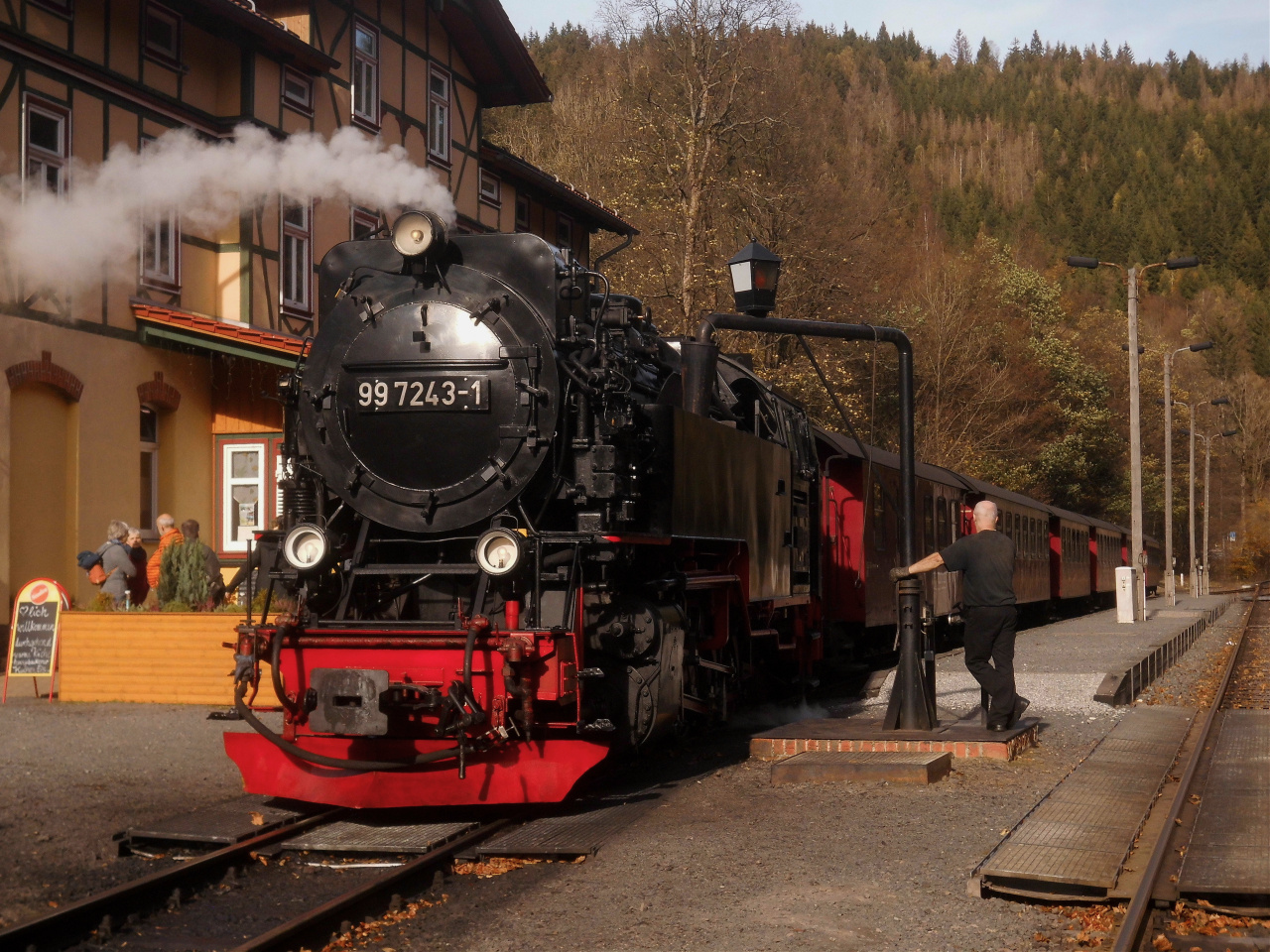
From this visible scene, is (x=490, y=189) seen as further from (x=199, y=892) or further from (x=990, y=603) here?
(x=199, y=892)

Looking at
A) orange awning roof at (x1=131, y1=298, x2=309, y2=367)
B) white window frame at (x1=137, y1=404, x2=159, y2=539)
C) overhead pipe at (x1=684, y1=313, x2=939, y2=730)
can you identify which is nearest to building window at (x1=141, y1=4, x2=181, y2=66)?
orange awning roof at (x1=131, y1=298, x2=309, y2=367)

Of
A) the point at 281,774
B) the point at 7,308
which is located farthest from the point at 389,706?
the point at 7,308

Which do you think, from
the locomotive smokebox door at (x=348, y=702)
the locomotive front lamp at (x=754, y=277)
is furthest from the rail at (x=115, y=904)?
the locomotive front lamp at (x=754, y=277)

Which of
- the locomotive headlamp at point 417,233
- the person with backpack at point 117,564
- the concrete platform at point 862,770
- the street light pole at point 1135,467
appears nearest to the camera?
the locomotive headlamp at point 417,233

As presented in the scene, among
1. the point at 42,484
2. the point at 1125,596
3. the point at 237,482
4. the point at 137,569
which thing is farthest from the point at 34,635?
the point at 1125,596

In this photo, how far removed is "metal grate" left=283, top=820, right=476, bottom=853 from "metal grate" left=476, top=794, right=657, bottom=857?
28cm

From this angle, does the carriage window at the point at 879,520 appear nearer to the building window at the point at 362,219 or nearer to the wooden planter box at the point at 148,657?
the wooden planter box at the point at 148,657

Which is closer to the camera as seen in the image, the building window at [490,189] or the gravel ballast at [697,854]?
the gravel ballast at [697,854]

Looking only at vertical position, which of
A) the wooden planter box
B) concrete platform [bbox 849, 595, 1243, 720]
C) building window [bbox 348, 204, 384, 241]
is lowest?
concrete platform [bbox 849, 595, 1243, 720]

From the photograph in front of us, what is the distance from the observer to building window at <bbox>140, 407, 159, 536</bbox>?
1675 cm

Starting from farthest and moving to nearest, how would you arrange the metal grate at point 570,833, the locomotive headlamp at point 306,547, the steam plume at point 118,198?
the steam plume at point 118,198, the locomotive headlamp at point 306,547, the metal grate at point 570,833

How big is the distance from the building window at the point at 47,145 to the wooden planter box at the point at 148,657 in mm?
5623

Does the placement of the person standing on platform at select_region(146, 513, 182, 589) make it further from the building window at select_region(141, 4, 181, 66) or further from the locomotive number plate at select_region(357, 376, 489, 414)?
the building window at select_region(141, 4, 181, 66)

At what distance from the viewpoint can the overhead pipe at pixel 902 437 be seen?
853 cm
